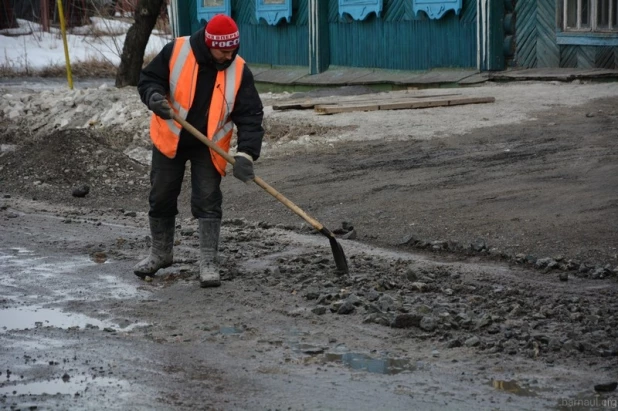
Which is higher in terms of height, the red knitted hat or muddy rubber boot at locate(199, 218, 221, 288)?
the red knitted hat

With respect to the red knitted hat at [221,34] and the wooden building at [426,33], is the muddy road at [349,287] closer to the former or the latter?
the red knitted hat at [221,34]

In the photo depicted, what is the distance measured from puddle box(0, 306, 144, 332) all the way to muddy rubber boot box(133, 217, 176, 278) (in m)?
0.92

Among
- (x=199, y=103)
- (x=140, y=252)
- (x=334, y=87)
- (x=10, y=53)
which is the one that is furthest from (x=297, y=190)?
(x=10, y=53)

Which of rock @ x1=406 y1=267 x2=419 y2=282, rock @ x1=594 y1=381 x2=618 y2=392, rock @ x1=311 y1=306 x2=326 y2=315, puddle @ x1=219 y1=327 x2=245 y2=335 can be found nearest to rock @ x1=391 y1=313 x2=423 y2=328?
rock @ x1=311 y1=306 x2=326 y2=315

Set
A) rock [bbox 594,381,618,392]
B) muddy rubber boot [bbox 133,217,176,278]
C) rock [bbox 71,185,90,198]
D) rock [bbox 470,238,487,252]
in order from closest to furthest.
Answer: rock [bbox 594,381,618,392], muddy rubber boot [bbox 133,217,176,278], rock [bbox 470,238,487,252], rock [bbox 71,185,90,198]

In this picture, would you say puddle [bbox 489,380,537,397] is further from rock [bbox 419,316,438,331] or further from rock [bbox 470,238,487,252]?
rock [bbox 470,238,487,252]

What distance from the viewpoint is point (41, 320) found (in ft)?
20.6

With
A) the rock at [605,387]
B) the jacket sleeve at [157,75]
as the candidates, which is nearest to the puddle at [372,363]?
the rock at [605,387]

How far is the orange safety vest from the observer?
6.94 metres

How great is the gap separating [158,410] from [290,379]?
0.67 metres

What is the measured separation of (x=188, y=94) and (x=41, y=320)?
67.2 inches

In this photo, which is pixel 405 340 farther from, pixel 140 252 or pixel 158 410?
pixel 140 252

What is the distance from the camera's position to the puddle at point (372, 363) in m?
5.14

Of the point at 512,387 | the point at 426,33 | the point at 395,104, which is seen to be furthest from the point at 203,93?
the point at 426,33
